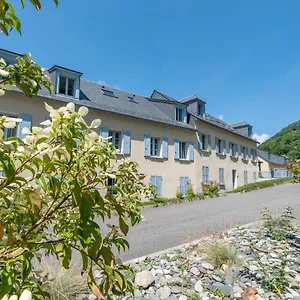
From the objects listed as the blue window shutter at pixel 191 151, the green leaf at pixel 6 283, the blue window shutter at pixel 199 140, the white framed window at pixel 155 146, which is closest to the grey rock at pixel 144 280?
the green leaf at pixel 6 283

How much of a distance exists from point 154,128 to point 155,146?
1.20 metres

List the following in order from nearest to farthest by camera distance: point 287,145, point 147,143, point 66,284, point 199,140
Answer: point 66,284, point 147,143, point 199,140, point 287,145

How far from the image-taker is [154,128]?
52.3 feet

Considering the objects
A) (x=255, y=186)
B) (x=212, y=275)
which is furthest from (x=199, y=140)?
(x=212, y=275)

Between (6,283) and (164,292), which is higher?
(6,283)

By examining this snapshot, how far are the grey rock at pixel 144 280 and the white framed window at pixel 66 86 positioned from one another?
11310 mm

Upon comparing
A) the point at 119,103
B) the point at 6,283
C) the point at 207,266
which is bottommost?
the point at 207,266

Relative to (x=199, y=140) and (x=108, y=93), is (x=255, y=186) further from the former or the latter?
(x=108, y=93)

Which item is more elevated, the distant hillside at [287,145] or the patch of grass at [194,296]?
the distant hillside at [287,145]

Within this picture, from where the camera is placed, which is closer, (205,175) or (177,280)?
(177,280)

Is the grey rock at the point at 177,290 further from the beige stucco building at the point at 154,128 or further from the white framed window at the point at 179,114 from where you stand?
the white framed window at the point at 179,114

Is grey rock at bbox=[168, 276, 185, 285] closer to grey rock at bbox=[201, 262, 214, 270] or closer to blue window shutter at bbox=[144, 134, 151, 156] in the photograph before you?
grey rock at bbox=[201, 262, 214, 270]

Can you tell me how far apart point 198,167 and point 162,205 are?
234 inches

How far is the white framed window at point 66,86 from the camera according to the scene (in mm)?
12805
